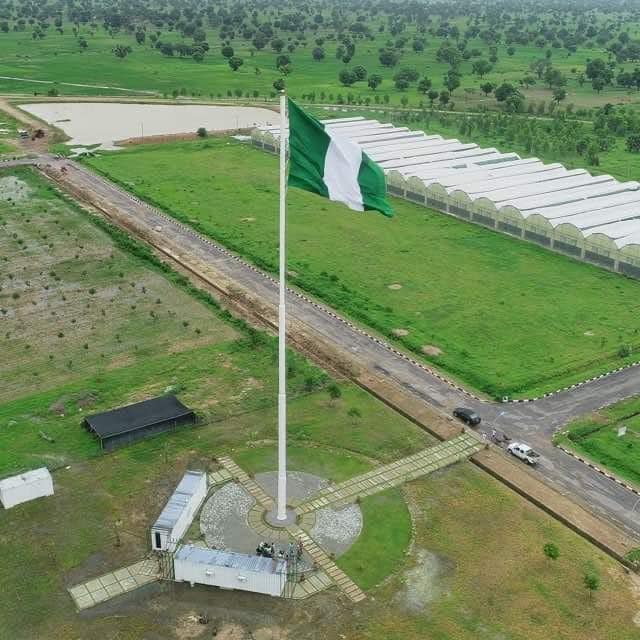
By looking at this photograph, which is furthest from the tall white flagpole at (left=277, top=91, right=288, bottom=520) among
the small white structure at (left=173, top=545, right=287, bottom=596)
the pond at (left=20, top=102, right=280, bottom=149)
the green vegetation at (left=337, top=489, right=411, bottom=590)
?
the pond at (left=20, top=102, right=280, bottom=149)

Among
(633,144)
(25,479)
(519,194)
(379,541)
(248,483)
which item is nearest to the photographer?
(379,541)

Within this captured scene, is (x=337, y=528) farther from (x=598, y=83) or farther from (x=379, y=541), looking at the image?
(x=598, y=83)

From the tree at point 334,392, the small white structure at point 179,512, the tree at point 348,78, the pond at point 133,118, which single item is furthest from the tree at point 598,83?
the small white structure at point 179,512

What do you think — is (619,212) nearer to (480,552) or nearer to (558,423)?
(558,423)

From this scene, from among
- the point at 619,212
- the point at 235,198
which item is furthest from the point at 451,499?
the point at 235,198

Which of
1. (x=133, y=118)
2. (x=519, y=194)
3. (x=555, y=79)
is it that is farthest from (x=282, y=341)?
(x=555, y=79)

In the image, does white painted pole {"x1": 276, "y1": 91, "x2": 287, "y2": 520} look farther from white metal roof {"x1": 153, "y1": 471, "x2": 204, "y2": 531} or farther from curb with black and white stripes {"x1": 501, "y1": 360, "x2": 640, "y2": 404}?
curb with black and white stripes {"x1": 501, "y1": 360, "x2": 640, "y2": 404}
